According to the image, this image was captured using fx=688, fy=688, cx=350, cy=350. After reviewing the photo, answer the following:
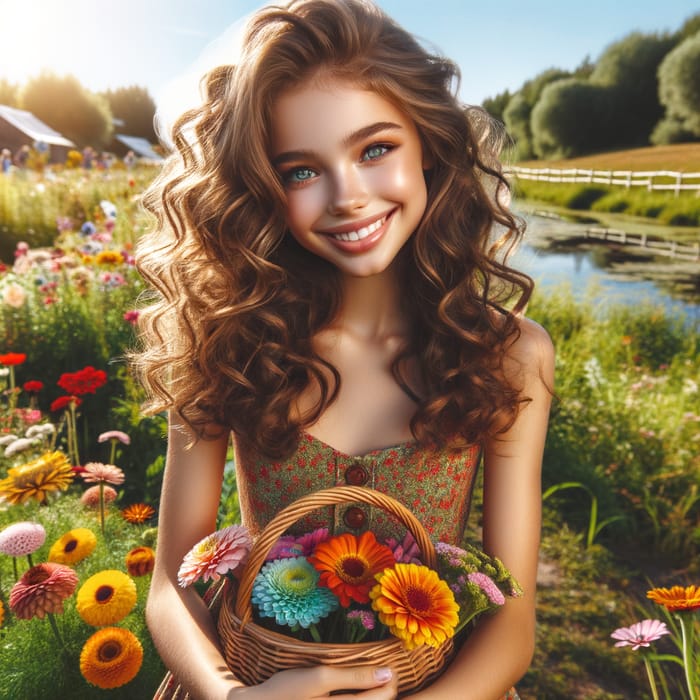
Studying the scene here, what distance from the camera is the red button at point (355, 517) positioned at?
4.45ft

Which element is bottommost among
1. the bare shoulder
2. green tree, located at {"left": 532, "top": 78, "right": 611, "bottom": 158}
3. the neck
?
the bare shoulder

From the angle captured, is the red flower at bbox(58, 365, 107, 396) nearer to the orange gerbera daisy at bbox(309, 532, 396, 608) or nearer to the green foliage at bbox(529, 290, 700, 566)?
the orange gerbera daisy at bbox(309, 532, 396, 608)

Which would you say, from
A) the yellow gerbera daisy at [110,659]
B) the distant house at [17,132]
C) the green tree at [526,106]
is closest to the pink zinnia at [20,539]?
the yellow gerbera daisy at [110,659]

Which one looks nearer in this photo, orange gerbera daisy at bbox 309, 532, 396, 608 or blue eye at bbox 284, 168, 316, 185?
orange gerbera daisy at bbox 309, 532, 396, 608

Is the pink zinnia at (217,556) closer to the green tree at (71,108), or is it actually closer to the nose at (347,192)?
the nose at (347,192)

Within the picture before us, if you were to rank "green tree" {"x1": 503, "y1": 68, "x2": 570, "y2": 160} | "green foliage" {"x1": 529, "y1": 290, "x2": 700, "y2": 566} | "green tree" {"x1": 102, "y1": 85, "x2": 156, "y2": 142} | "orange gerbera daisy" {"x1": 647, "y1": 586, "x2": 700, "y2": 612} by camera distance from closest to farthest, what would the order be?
1. "orange gerbera daisy" {"x1": 647, "y1": 586, "x2": 700, "y2": 612}
2. "green foliage" {"x1": 529, "y1": 290, "x2": 700, "y2": 566}
3. "green tree" {"x1": 503, "y1": 68, "x2": 570, "y2": 160}
4. "green tree" {"x1": 102, "y1": 85, "x2": 156, "y2": 142}

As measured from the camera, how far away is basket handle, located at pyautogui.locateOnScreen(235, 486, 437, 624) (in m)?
1.00

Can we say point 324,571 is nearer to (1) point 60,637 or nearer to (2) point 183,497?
(2) point 183,497

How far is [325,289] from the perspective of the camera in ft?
5.23

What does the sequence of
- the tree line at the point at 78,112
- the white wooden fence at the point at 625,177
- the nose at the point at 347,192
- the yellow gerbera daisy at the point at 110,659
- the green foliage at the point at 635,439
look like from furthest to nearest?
1. the tree line at the point at 78,112
2. the white wooden fence at the point at 625,177
3. the green foliage at the point at 635,439
4. the yellow gerbera daisy at the point at 110,659
5. the nose at the point at 347,192

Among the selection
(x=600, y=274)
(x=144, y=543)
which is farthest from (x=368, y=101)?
(x=600, y=274)

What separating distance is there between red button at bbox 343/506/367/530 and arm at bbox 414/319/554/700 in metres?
0.30

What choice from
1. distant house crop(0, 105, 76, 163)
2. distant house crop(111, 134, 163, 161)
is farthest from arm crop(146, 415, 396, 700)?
distant house crop(111, 134, 163, 161)

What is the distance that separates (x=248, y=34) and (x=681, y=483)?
9.37ft
